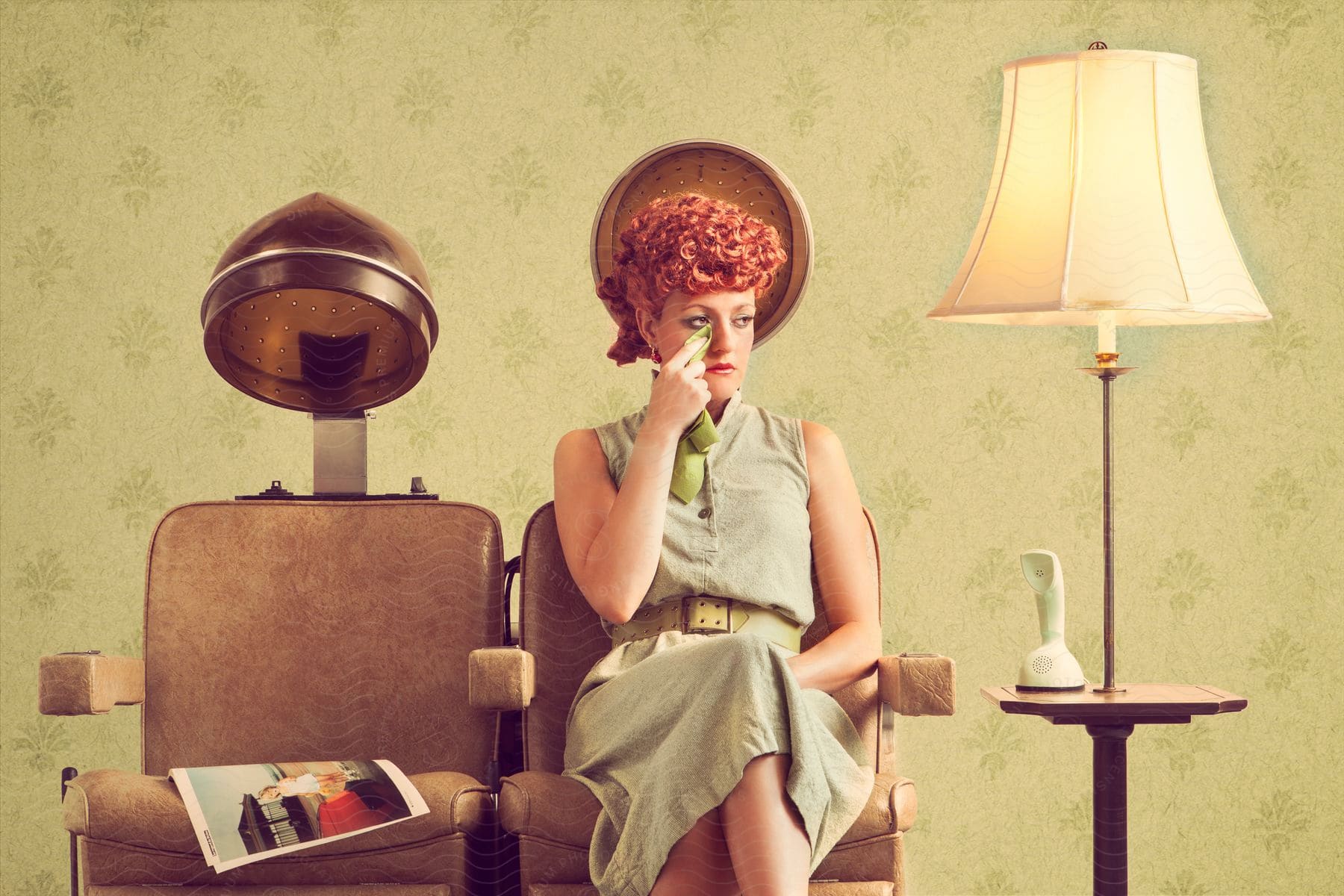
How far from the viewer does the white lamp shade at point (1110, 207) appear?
1760mm

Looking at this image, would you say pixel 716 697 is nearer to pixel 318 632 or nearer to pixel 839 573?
pixel 839 573

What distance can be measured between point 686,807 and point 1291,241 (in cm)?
181

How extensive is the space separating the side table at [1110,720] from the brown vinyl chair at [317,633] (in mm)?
845

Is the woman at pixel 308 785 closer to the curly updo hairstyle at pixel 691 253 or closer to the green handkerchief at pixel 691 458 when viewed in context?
the green handkerchief at pixel 691 458

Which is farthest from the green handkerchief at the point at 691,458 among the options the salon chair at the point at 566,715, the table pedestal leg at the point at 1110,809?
the table pedestal leg at the point at 1110,809

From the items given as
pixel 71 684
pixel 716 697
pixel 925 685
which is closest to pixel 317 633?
pixel 71 684

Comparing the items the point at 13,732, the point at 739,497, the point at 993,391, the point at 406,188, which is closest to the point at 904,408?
the point at 993,391

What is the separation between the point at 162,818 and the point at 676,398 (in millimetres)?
847

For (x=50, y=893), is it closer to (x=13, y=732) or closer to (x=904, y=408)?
(x=13, y=732)

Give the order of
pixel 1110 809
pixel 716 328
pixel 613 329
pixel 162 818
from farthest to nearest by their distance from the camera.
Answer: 1. pixel 613 329
2. pixel 716 328
3. pixel 1110 809
4. pixel 162 818

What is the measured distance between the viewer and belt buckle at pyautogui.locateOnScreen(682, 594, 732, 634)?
180 cm

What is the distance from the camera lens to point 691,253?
70.7 inches

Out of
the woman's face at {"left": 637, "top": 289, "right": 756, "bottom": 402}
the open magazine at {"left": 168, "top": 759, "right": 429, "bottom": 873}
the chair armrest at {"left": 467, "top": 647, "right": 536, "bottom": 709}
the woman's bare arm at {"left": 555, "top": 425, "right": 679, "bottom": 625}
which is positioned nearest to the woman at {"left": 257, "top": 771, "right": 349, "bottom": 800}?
the open magazine at {"left": 168, "top": 759, "right": 429, "bottom": 873}

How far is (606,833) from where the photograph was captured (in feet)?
5.09
